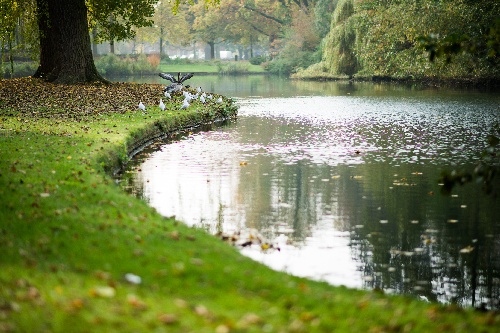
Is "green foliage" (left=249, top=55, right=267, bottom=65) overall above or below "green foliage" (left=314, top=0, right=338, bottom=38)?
below

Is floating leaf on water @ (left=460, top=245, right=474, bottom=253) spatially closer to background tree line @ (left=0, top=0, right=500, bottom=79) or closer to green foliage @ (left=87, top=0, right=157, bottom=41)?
background tree line @ (left=0, top=0, right=500, bottom=79)

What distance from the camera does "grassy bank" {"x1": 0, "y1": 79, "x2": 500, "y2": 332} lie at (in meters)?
5.37

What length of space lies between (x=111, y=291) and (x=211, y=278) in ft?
3.90

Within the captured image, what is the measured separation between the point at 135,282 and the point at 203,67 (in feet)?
273

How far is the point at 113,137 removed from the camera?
1780 cm

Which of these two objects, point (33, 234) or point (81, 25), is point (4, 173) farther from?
point (81, 25)

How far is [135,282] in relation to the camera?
6375 mm

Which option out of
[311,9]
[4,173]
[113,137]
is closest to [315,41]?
[311,9]

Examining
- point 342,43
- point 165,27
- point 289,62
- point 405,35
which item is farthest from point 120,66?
point 405,35

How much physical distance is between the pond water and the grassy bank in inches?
59.1

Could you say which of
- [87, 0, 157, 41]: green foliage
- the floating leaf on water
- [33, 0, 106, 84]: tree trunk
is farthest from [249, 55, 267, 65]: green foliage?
the floating leaf on water

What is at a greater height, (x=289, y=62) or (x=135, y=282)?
(x=289, y=62)

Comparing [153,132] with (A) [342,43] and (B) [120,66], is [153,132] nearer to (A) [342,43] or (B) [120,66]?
(A) [342,43]

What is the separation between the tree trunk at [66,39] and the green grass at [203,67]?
149 ft
